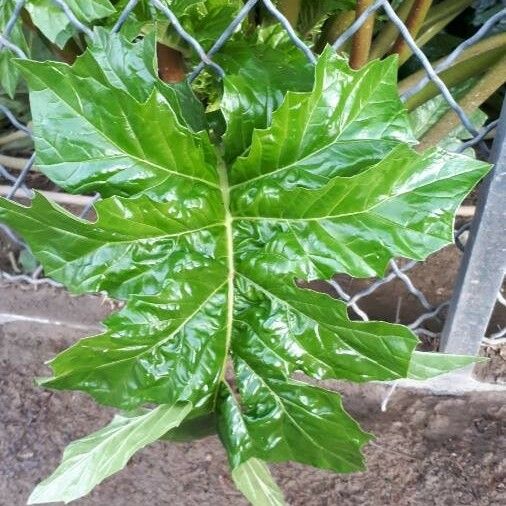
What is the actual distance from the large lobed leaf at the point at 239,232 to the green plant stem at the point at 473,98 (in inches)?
14.2

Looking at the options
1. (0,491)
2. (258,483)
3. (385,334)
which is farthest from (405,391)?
(0,491)

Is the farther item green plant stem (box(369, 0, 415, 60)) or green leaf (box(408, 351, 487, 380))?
green plant stem (box(369, 0, 415, 60))

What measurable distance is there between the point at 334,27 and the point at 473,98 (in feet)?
0.72

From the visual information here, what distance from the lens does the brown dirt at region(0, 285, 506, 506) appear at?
0.94m

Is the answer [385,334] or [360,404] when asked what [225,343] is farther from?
[360,404]

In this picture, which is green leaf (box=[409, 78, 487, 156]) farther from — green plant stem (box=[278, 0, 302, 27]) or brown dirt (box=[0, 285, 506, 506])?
brown dirt (box=[0, 285, 506, 506])

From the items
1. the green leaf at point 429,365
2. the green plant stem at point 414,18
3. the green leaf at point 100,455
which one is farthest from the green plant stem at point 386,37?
the green leaf at point 100,455

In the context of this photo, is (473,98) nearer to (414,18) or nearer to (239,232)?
(414,18)

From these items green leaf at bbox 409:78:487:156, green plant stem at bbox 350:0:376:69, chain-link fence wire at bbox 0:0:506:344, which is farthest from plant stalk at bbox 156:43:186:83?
green leaf at bbox 409:78:487:156

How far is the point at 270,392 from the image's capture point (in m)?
0.68

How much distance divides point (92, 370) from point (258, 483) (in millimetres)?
225

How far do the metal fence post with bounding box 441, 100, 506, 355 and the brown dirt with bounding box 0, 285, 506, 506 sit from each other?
136 mm

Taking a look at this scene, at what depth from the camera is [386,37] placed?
0.96 metres

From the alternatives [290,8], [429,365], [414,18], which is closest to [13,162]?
[290,8]
